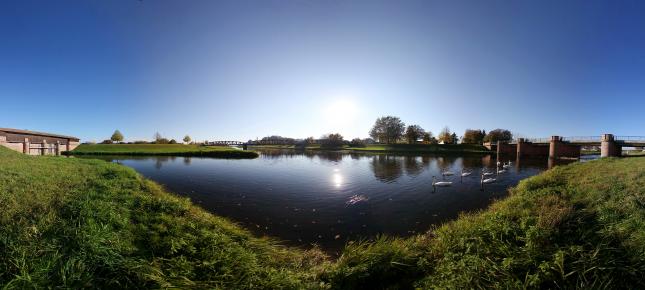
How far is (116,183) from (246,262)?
35.4 ft

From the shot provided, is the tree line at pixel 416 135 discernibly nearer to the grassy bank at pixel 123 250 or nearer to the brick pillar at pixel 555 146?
the brick pillar at pixel 555 146

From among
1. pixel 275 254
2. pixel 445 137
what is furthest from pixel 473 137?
pixel 275 254

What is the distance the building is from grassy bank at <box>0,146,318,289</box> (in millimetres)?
30388

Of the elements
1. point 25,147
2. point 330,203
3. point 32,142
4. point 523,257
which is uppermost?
point 32,142

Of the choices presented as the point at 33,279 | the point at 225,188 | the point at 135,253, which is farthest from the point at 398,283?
the point at 225,188

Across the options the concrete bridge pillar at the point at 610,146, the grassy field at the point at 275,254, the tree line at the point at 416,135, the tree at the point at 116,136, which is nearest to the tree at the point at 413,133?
the tree line at the point at 416,135

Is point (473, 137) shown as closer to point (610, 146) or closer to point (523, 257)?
point (610, 146)

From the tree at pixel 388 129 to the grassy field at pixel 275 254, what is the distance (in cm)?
10575

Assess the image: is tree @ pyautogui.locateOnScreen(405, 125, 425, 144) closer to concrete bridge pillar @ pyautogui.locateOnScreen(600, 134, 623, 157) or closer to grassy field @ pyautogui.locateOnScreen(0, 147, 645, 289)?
concrete bridge pillar @ pyautogui.locateOnScreen(600, 134, 623, 157)

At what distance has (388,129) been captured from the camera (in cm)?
11262

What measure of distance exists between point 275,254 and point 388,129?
11029 cm

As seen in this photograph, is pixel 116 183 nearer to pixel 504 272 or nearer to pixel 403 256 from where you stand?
pixel 403 256

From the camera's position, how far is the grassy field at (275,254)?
4.54 meters

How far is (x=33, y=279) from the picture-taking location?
3.87m
